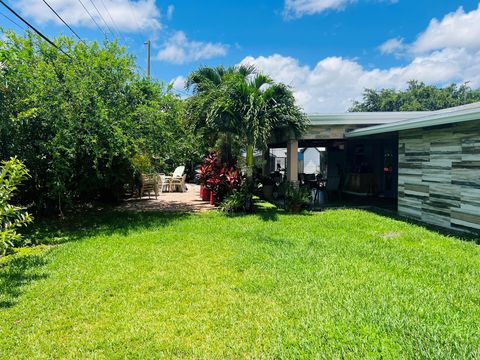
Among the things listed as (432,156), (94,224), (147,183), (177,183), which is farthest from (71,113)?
(177,183)

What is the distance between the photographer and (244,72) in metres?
10.5

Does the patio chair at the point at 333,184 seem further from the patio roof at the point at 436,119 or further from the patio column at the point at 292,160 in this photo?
the patio roof at the point at 436,119

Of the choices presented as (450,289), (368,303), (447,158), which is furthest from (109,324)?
(447,158)

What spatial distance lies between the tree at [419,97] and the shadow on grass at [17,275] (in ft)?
121

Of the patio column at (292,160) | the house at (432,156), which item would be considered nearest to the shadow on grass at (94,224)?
the patio column at (292,160)

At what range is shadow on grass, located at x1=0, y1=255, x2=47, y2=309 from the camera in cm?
376

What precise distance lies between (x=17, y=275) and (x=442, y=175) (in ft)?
27.1

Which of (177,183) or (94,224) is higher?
(177,183)

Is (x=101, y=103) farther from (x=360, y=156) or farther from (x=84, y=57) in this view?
(x=360, y=156)

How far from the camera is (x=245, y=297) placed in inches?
143

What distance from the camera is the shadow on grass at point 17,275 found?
3756 millimetres

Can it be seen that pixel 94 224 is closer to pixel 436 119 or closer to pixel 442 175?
pixel 436 119

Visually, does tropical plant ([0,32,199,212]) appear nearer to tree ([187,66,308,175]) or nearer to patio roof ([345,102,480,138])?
tree ([187,66,308,175])

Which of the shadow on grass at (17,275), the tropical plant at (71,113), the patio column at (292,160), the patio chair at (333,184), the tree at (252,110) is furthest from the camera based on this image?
the patio chair at (333,184)
